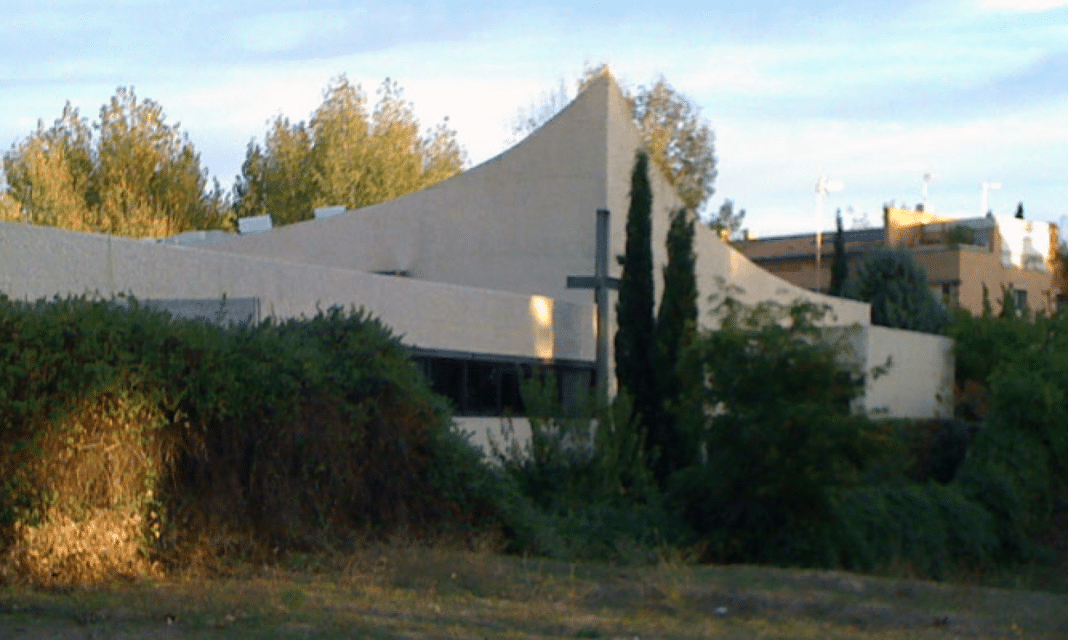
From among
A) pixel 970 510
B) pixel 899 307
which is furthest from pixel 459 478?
pixel 899 307

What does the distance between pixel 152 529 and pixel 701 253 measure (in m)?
25.1

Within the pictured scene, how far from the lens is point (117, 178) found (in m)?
51.4

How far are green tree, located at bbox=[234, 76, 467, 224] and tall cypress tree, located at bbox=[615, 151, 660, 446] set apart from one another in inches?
1153

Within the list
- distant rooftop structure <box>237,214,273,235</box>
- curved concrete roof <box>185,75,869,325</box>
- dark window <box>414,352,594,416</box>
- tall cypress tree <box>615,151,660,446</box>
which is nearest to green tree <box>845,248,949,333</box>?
curved concrete roof <box>185,75,869,325</box>

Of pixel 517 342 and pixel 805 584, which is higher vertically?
pixel 517 342

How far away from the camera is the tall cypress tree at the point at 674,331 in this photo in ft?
90.0

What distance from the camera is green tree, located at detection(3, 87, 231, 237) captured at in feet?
160

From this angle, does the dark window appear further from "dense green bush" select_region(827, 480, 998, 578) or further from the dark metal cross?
"dense green bush" select_region(827, 480, 998, 578)

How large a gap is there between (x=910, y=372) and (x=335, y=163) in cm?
2885

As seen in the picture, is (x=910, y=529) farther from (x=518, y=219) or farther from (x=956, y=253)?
(x=956, y=253)

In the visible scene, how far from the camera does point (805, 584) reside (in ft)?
46.5

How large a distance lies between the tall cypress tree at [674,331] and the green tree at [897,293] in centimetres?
2173

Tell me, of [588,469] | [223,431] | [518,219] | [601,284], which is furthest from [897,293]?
[223,431]

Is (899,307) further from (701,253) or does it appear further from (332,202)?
(332,202)
